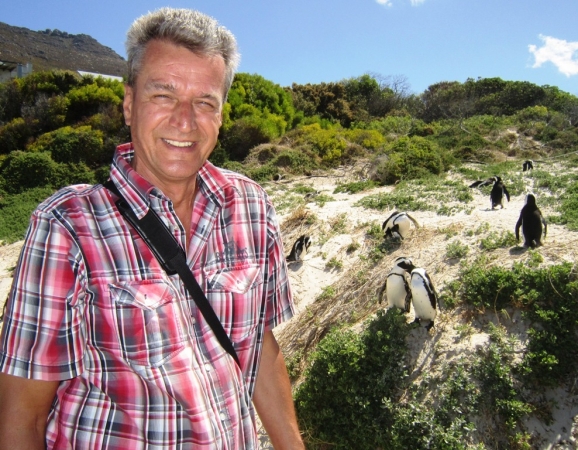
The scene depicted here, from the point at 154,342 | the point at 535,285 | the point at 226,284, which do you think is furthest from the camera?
the point at 535,285

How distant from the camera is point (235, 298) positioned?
4.09ft

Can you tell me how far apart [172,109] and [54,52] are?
123 ft

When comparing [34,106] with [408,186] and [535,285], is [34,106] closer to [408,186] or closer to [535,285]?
[408,186]

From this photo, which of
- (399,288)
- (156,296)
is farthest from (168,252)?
(399,288)

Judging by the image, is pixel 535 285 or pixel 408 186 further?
pixel 408 186

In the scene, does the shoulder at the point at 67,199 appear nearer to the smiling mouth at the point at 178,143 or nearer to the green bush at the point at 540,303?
the smiling mouth at the point at 178,143

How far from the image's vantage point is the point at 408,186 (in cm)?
920

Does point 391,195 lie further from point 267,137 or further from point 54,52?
point 54,52

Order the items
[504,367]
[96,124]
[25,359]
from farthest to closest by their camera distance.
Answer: [96,124], [504,367], [25,359]

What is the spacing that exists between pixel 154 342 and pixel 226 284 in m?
0.25

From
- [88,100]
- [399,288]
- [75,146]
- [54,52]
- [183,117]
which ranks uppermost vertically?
[54,52]

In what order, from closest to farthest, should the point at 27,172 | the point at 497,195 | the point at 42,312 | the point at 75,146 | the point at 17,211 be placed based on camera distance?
the point at 42,312, the point at 497,195, the point at 17,211, the point at 27,172, the point at 75,146

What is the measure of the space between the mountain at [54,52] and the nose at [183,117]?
27.7 metres

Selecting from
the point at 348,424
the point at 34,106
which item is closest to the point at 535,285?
the point at 348,424
